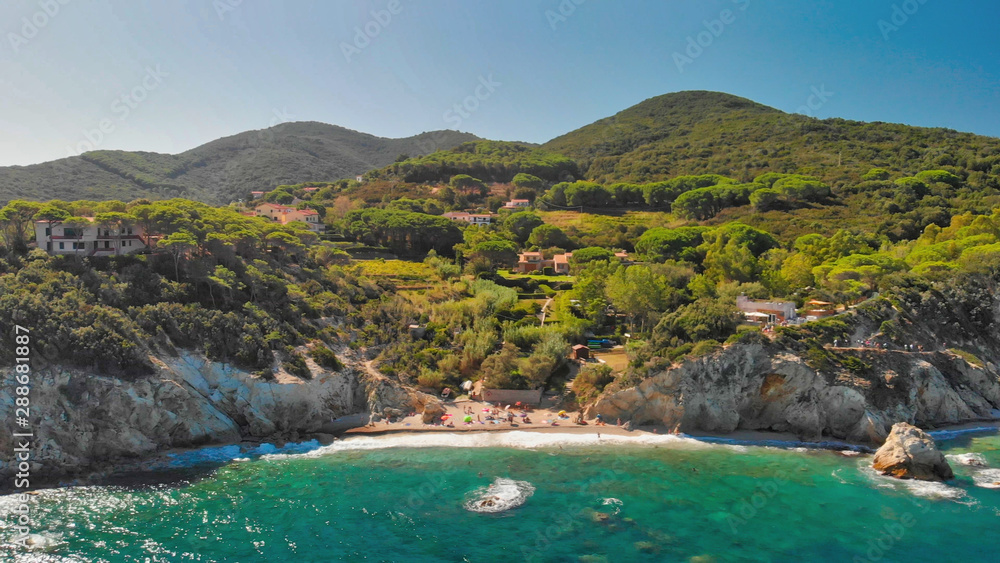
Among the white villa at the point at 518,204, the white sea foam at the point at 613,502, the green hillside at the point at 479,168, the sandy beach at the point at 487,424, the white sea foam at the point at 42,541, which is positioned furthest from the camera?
the green hillside at the point at 479,168

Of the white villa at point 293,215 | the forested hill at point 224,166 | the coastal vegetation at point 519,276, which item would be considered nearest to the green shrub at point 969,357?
the coastal vegetation at point 519,276

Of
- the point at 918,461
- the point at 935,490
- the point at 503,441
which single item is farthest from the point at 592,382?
the point at 935,490

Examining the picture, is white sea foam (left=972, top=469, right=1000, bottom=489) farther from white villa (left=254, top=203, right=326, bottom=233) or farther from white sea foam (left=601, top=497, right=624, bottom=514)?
white villa (left=254, top=203, right=326, bottom=233)

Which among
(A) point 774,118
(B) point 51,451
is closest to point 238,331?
(B) point 51,451

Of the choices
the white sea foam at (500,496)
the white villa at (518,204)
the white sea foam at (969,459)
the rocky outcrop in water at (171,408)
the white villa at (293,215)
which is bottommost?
the white sea foam at (500,496)

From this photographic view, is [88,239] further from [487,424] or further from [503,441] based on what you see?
[503,441]

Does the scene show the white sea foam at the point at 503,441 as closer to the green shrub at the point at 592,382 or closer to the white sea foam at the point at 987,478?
the green shrub at the point at 592,382

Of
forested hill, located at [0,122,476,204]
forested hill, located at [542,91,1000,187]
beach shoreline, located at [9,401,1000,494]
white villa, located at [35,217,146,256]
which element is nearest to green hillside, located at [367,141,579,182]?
forested hill, located at [542,91,1000,187]
